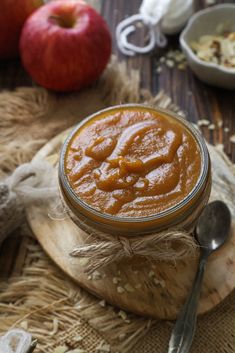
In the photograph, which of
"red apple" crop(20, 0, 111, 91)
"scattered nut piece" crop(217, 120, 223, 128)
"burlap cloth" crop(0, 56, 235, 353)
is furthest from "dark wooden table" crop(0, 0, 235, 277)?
"burlap cloth" crop(0, 56, 235, 353)

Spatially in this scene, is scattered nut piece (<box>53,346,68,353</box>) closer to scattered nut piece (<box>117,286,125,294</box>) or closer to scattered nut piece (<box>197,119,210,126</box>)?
scattered nut piece (<box>117,286,125,294</box>)

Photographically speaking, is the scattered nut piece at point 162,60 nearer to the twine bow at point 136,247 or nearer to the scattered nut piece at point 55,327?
the twine bow at point 136,247

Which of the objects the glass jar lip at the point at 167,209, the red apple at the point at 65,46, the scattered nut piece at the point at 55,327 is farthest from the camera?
the red apple at the point at 65,46

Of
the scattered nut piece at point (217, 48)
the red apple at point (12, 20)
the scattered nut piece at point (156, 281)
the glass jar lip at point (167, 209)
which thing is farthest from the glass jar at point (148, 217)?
the red apple at point (12, 20)

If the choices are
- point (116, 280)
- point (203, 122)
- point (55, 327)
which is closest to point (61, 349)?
point (55, 327)

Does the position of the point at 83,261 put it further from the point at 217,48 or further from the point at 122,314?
the point at 217,48

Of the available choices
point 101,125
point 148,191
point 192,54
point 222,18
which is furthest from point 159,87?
point 148,191
